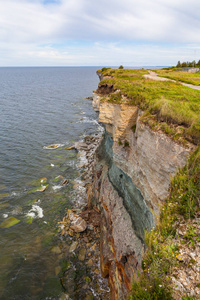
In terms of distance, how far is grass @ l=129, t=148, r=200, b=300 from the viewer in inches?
219

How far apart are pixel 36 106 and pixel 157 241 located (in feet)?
254

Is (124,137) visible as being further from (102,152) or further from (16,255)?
(16,255)

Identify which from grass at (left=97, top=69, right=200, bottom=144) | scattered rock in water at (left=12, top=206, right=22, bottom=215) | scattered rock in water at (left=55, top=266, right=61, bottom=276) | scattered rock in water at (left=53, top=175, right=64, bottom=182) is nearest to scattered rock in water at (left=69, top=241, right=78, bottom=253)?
scattered rock in water at (left=55, top=266, right=61, bottom=276)

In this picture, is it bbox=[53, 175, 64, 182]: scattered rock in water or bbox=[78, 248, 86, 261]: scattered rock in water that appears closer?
bbox=[78, 248, 86, 261]: scattered rock in water

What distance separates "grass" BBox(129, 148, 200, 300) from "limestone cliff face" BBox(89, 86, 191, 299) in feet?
2.72

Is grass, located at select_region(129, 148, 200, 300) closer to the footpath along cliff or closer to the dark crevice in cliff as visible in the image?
the footpath along cliff

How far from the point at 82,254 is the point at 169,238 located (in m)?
15.7

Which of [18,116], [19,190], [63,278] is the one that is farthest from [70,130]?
[63,278]

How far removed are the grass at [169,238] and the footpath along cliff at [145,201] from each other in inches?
1.2

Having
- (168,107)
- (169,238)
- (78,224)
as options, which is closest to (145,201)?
(169,238)

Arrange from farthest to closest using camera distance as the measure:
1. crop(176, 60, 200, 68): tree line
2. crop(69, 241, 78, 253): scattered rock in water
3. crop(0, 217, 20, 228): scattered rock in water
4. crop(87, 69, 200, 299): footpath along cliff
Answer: crop(176, 60, 200, 68): tree line < crop(0, 217, 20, 228): scattered rock in water < crop(69, 241, 78, 253): scattered rock in water < crop(87, 69, 200, 299): footpath along cliff

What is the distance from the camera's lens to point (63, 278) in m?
17.4

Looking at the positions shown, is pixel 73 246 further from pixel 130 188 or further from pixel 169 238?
pixel 169 238

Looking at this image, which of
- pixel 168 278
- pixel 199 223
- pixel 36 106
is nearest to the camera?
pixel 168 278
